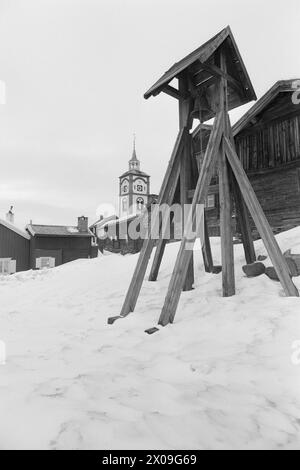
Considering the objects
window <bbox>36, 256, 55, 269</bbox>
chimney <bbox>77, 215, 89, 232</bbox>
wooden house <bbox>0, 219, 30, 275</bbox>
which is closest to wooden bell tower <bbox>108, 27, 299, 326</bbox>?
wooden house <bbox>0, 219, 30, 275</bbox>

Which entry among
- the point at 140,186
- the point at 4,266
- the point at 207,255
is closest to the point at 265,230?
the point at 207,255

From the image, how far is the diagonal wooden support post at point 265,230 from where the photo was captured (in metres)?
4.11

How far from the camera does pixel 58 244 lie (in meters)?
24.2

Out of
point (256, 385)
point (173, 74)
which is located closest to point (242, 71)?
point (173, 74)

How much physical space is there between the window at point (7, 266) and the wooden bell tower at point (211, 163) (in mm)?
18547

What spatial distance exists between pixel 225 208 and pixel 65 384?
12.3ft

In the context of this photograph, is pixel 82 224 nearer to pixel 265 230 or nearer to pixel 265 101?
pixel 265 101

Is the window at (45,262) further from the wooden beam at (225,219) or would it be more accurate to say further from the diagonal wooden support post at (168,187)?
the wooden beam at (225,219)

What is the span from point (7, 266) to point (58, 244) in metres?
4.40

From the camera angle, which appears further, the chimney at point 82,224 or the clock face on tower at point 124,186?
the clock face on tower at point 124,186

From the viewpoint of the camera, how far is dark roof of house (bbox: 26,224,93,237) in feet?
76.1

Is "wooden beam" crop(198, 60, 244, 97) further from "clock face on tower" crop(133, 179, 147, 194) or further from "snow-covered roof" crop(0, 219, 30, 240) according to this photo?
"clock face on tower" crop(133, 179, 147, 194)
